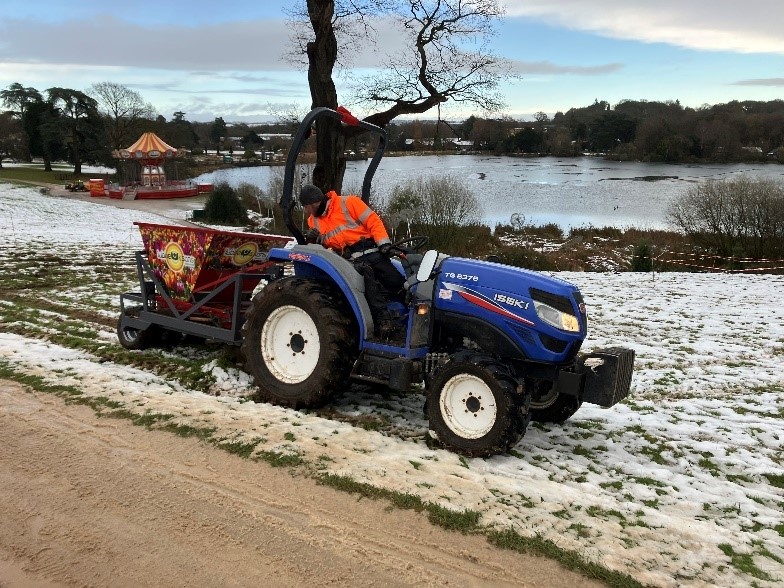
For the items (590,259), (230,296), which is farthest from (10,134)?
(230,296)

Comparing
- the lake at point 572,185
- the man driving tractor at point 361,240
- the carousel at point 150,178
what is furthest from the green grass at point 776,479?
the carousel at point 150,178

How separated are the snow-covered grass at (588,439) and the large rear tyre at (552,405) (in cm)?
13

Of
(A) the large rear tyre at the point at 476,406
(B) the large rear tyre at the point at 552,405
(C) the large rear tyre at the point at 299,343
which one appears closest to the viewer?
(A) the large rear tyre at the point at 476,406

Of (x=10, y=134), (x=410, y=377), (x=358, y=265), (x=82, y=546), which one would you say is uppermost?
(x=10, y=134)

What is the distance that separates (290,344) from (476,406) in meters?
1.81

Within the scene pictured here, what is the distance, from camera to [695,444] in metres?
5.27

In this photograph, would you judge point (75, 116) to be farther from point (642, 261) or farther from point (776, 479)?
point (776, 479)

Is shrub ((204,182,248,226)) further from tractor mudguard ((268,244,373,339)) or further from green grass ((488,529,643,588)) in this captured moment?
green grass ((488,529,643,588))

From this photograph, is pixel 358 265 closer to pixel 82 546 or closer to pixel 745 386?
pixel 82 546

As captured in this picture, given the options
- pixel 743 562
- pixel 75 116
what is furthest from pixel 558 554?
pixel 75 116

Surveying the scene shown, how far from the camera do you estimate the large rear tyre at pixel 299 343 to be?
517cm

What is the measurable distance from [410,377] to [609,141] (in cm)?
5521

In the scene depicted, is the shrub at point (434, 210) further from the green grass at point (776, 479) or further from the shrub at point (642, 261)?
the green grass at point (776, 479)

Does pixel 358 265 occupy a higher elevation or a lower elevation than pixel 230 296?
higher
